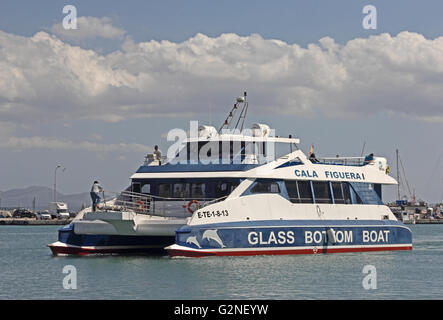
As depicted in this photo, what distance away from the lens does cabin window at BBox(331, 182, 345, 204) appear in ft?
119

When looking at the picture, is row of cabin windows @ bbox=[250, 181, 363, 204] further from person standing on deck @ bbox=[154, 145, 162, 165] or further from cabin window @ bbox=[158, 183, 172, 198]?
person standing on deck @ bbox=[154, 145, 162, 165]

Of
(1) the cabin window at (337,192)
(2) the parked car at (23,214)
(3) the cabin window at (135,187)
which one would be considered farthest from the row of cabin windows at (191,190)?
(2) the parked car at (23,214)

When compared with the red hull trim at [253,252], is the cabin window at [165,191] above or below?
above

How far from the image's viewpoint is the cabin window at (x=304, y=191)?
1344 inches

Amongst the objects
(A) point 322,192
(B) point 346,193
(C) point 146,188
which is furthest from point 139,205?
(B) point 346,193

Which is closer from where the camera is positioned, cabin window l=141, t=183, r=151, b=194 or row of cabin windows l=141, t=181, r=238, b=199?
row of cabin windows l=141, t=181, r=238, b=199

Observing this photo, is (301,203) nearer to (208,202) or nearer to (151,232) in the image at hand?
(208,202)

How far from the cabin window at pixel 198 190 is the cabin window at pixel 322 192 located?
5280 mm

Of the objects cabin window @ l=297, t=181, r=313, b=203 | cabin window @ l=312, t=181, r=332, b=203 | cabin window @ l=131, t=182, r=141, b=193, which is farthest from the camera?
cabin window @ l=312, t=181, r=332, b=203

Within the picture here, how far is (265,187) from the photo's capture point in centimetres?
3247

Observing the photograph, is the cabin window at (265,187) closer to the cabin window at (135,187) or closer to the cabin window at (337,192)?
the cabin window at (337,192)

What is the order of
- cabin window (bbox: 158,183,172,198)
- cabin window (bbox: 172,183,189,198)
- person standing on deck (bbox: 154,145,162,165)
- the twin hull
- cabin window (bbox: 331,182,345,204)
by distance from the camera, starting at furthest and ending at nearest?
cabin window (bbox: 331,182,345,204) → person standing on deck (bbox: 154,145,162,165) → cabin window (bbox: 158,183,172,198) → cabin window (bbox: 172,183,189,198) → the twin hull

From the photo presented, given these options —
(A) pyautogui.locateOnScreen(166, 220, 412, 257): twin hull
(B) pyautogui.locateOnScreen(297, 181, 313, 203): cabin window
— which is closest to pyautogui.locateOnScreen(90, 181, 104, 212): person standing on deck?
(A) pyautogui.locateOnScreen(166, 220, 412, 257): twin hull
